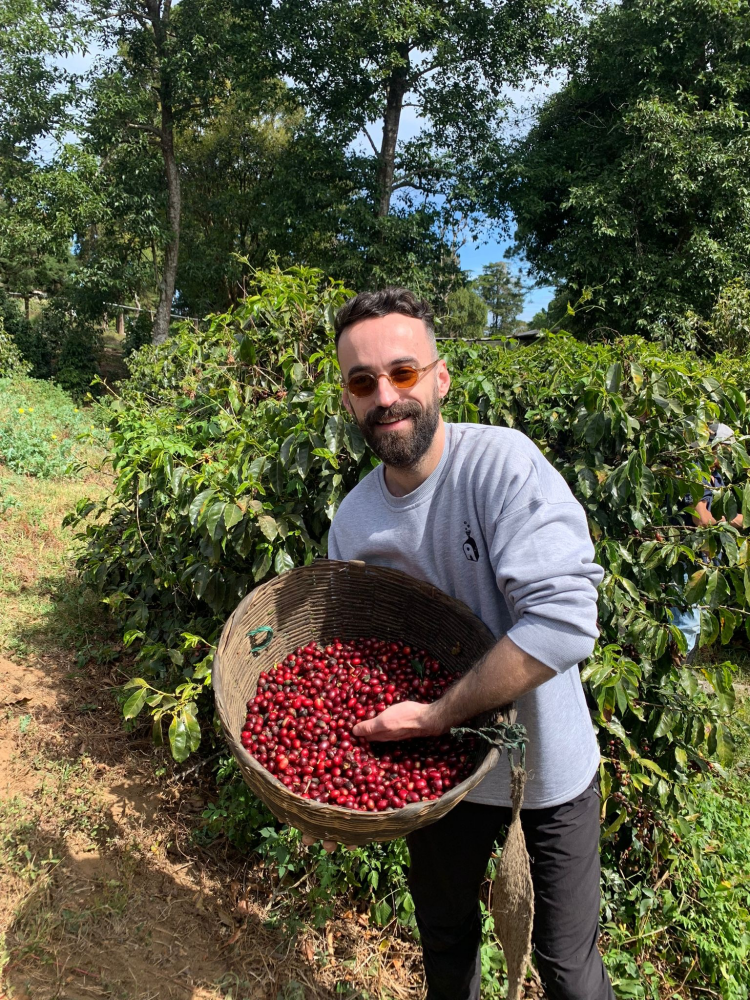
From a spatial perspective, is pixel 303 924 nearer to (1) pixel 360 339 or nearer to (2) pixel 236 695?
(2) pixel 236 695

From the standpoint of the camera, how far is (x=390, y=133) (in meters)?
15.6

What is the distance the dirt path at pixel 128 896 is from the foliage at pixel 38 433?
270cm

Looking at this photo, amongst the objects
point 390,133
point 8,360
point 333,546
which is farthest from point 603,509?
point 390,133

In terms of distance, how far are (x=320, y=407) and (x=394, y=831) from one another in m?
1.38

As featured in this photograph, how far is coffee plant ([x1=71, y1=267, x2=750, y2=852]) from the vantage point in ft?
6.88

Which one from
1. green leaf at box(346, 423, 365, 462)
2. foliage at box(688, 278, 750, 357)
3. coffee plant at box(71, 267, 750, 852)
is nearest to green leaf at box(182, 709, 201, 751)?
coffee plant at box(71, 267, 750, 852)

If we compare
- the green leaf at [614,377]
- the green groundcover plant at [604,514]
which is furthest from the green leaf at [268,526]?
the green leaf at [614,377]

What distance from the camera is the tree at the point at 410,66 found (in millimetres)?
14125

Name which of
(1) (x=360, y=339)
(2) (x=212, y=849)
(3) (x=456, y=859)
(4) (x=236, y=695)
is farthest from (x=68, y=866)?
(1) (x=360, y=339)

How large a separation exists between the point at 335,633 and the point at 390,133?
656 inches

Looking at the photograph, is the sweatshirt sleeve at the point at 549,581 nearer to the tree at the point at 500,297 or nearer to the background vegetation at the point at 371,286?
the background vegetation at the point at 371,286

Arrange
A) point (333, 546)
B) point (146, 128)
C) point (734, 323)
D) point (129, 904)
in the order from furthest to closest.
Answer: point (146, 128), point (734, 323), point (129, 904), point (333, 546)

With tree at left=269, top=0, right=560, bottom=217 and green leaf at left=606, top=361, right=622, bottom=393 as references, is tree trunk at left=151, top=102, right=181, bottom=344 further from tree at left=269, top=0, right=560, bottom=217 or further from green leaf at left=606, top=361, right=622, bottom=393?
green leaf at left=606, top=361, right=622, bottom=393

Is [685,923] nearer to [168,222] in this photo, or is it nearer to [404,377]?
[404,377]
